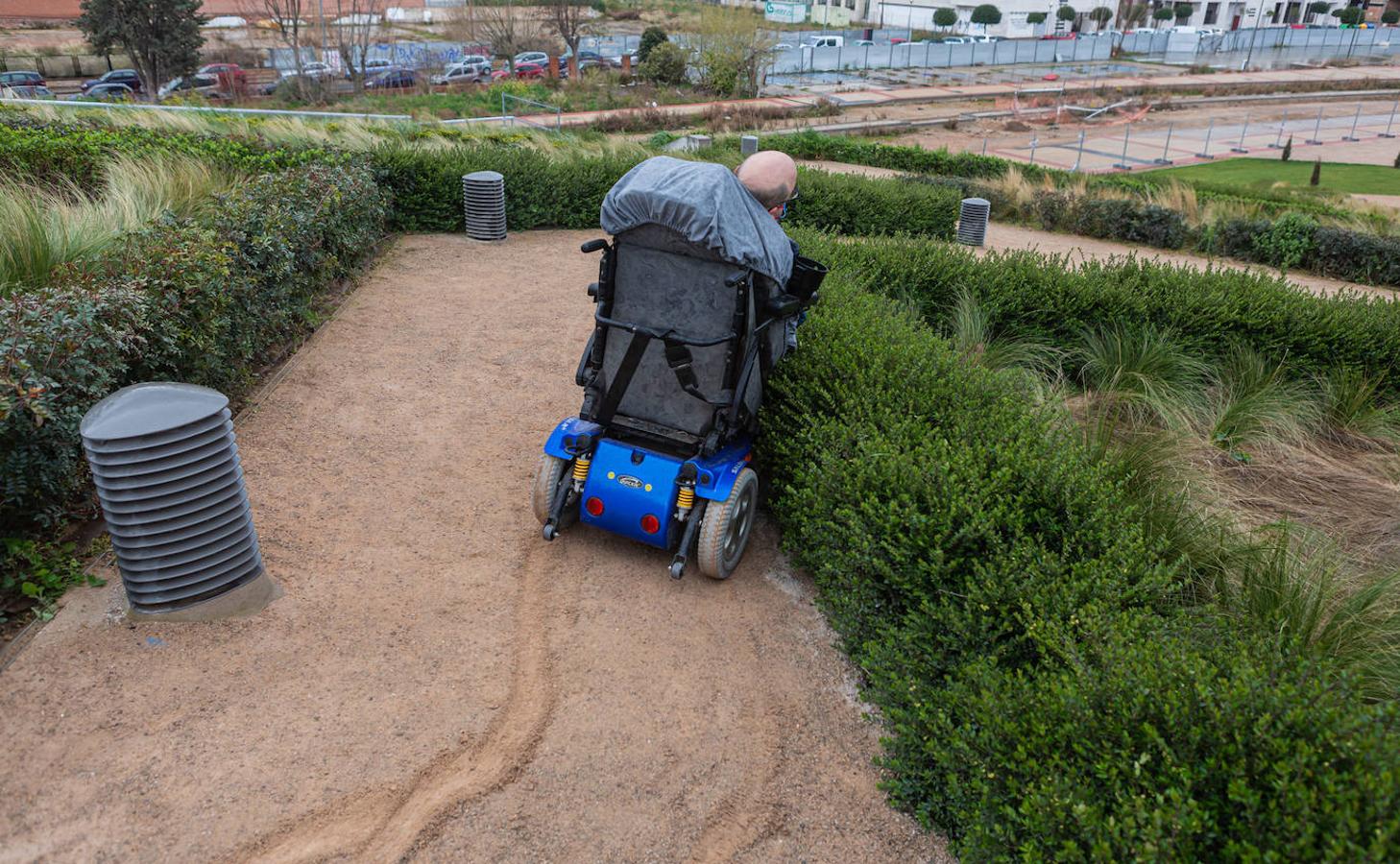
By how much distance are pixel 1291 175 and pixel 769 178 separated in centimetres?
3023

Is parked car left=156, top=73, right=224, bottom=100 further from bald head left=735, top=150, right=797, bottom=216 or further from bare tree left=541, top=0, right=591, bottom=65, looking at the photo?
bald head left=735, top=150, right=797, bottom=216

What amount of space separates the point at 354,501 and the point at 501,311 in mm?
3824

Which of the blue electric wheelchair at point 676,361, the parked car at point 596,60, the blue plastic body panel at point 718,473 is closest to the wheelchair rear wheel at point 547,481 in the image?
the blue electric wheelchair at point 676,361

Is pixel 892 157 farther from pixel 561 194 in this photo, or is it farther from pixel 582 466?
pixel 582 466

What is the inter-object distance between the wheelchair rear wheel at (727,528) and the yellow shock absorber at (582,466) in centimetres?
66

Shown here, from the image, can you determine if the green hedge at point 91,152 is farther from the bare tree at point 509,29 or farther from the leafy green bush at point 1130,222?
the bare tree at point 509,29

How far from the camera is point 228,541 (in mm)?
4004

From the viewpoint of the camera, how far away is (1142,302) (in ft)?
24.6

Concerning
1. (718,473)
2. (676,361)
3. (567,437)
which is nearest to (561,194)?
(567,437)

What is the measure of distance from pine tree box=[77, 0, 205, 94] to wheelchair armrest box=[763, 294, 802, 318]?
3676cm

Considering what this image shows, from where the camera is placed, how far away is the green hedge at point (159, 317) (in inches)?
158

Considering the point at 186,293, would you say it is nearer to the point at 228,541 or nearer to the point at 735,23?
the point at 228,541

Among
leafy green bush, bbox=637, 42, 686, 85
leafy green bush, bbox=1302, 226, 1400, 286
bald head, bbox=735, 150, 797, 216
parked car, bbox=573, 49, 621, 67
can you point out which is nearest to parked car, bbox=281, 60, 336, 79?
parked car, bbox=573, 49, 621, 67

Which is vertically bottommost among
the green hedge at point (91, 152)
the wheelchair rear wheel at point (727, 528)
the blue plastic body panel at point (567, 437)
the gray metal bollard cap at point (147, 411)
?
the wheelchair rear wheel at point (727, 528)
